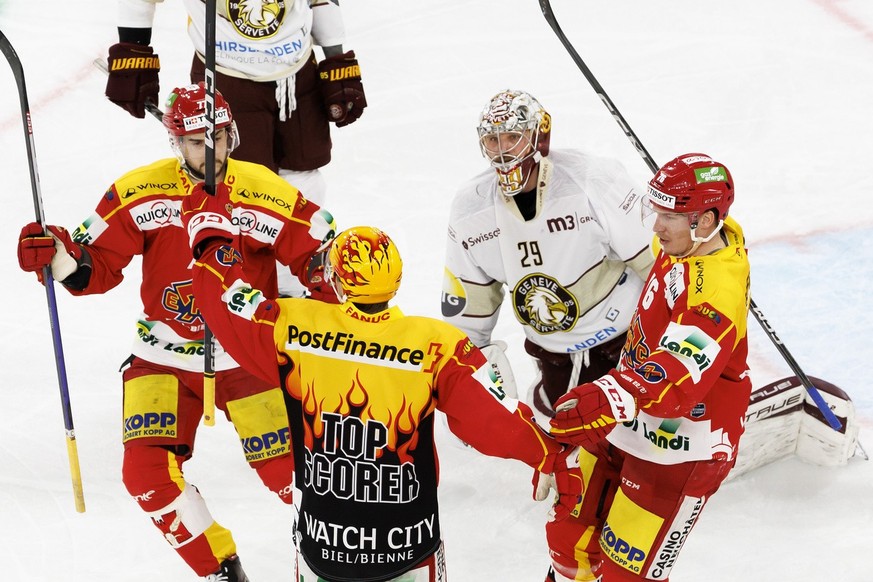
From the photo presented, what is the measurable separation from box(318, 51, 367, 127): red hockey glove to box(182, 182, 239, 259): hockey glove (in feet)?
4.23

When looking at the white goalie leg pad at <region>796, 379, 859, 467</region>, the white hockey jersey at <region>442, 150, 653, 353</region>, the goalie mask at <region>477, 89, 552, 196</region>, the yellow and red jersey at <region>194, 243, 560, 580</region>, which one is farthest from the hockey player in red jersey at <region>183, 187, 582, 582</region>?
the white goalie leg pad at <region>796, 379, 859, 467</region>

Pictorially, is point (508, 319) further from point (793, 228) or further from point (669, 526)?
point (669, 526)

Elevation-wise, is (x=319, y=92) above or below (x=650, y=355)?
below

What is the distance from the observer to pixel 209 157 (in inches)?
121

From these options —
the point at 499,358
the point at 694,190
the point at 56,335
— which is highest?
the point at 694,190

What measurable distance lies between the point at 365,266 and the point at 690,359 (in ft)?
2.47

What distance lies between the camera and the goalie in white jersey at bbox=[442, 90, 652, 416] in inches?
130

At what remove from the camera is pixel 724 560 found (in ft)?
12.0

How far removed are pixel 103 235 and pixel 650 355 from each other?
61.7 inches

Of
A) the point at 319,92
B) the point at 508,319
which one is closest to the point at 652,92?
the point at 508,319

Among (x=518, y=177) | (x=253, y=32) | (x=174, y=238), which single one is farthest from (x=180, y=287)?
(x=253, y=32)

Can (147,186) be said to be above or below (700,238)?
below

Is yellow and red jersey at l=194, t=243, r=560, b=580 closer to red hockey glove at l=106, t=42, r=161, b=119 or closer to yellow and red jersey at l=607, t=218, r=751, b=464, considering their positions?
yellow and red jersey at l=607, t=218, r=751, b=464

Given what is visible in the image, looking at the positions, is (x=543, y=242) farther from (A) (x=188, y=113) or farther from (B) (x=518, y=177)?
(A) (x=188, y=113)
